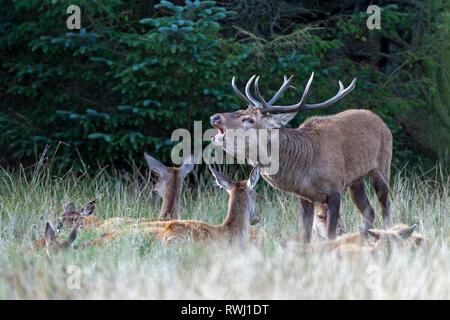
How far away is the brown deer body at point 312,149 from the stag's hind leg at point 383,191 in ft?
0.66

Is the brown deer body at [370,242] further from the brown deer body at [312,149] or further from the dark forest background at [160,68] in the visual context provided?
the dark forest background at [160,68]

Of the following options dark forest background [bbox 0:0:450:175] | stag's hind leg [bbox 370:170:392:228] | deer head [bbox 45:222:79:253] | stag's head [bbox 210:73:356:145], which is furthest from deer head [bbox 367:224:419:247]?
dark forest background [bbox 0:0:450:175]

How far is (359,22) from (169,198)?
16.5 feet

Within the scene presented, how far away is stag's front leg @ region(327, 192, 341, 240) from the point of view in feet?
24.1

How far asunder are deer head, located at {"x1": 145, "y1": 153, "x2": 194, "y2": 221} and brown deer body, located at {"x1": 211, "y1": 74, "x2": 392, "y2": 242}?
84 cm

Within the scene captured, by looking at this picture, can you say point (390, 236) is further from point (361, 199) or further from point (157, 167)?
point (157, 167)

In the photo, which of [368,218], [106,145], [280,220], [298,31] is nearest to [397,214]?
[368,218]

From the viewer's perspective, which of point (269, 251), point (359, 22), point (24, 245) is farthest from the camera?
point (359, 22)

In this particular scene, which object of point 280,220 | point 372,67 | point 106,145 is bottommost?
point 280,220

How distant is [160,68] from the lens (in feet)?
33.5

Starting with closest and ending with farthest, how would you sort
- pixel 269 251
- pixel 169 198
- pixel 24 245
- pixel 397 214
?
pixel 269 251 < pixel 24 245 < pixel 169 198 < pixel 397 214

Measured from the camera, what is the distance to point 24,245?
649 cm

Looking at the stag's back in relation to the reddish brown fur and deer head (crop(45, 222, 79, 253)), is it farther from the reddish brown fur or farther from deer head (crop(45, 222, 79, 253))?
deer head (crop(45, 222, 79, 253))

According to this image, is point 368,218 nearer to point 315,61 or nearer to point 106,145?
point 315,61
